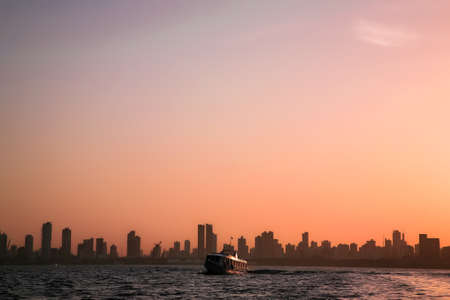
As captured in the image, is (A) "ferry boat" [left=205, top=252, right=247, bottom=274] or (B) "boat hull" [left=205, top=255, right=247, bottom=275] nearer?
(B) "boat hull" [left=205, top=255, right=247, bottom=275]

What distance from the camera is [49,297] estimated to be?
89125mm

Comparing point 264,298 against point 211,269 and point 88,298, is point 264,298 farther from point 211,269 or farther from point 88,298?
point 211,269

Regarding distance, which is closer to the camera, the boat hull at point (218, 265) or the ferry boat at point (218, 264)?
the boat hull at point (218, 265)

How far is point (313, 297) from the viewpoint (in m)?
96.5

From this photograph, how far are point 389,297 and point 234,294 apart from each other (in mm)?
29140

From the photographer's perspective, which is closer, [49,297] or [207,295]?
[49,297]

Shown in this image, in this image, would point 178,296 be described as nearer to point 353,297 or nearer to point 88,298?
point 88,298

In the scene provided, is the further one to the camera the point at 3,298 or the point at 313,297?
the point at 313,297

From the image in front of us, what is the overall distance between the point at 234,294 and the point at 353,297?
72.7 ft

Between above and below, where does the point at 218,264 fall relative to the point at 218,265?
above

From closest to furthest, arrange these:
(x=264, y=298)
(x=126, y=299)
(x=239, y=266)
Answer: (x=126, y=299) → (x=264, y=298) → (x=239, y=266)

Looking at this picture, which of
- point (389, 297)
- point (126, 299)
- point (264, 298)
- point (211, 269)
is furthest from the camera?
point (211, 269)

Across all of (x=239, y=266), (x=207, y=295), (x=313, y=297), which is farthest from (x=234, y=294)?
(x=239, y=266)

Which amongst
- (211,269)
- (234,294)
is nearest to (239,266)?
(211,269)
